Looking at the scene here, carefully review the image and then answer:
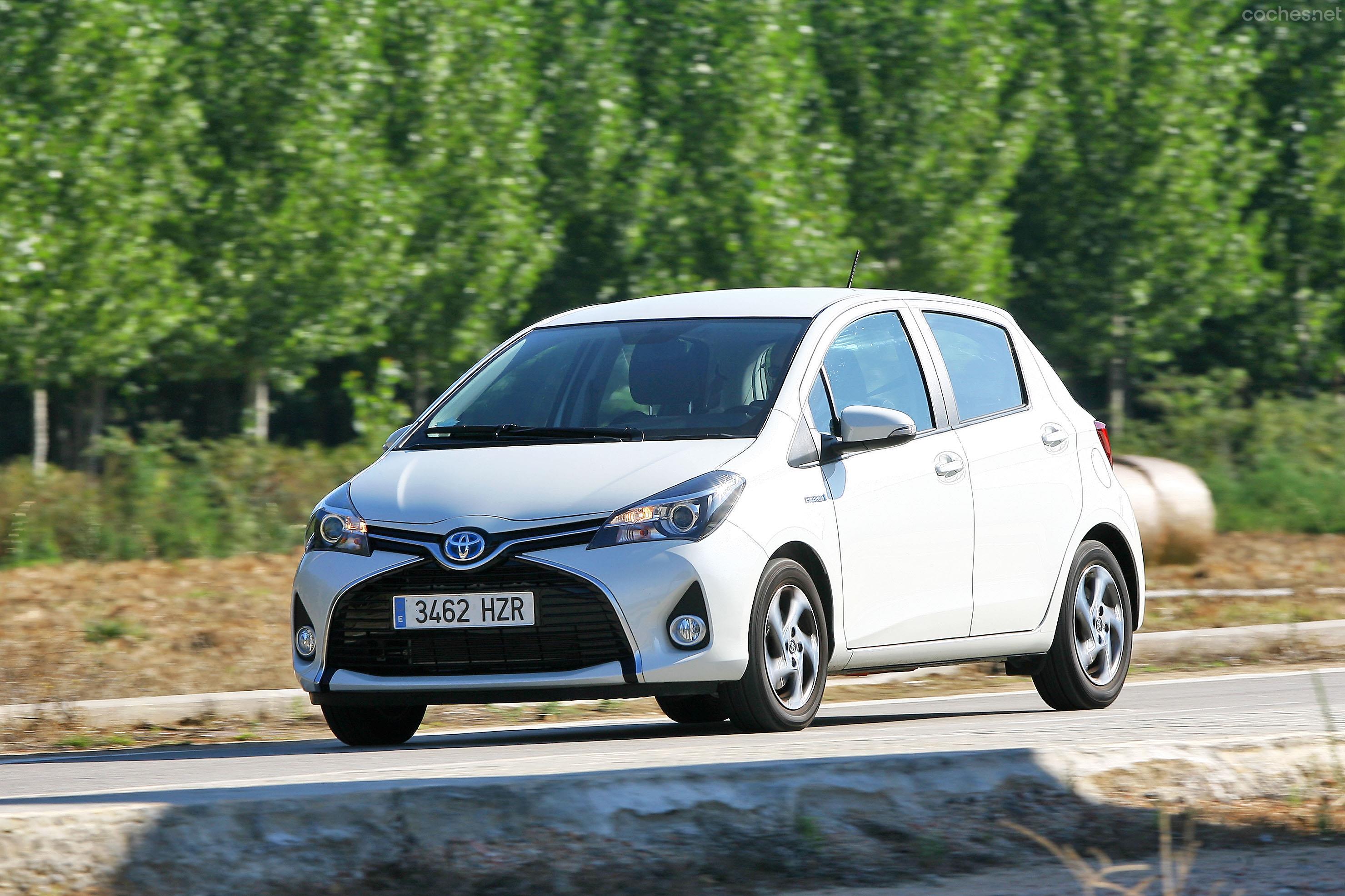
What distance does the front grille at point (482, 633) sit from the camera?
638 cm

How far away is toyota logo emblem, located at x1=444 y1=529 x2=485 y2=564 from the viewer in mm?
6410

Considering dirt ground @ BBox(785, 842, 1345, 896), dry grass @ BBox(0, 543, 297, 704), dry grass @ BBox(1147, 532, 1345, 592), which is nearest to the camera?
dirt ground @ BBox(785, 842, 1345, 896)

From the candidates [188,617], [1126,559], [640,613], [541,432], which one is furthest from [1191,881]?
[188,617]

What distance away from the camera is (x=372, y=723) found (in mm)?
Answer: 7285

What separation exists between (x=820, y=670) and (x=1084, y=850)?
6.40 feet

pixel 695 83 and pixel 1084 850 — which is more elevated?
pixel 695 83

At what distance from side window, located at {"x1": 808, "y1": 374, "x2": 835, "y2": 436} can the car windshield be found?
16cm

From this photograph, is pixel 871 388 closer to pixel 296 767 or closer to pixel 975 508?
pixel 975 508

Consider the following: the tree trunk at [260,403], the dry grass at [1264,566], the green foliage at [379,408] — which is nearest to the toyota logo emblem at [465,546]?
the dry grass at [1264,566]

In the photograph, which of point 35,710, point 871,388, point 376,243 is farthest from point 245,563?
point 376,243

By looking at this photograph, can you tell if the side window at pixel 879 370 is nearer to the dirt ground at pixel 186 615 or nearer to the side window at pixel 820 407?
the side window at pixel 820 407

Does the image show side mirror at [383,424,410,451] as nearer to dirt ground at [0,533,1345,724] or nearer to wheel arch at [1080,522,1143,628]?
dirt ground at [0,533,1345,724]

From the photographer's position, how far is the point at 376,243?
26.7 meters

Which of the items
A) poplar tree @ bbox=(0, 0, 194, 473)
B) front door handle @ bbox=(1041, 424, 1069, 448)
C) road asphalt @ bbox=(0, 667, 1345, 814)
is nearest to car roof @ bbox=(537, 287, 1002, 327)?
front door handle @ bbox=(1041, 424, 1069, 448)
